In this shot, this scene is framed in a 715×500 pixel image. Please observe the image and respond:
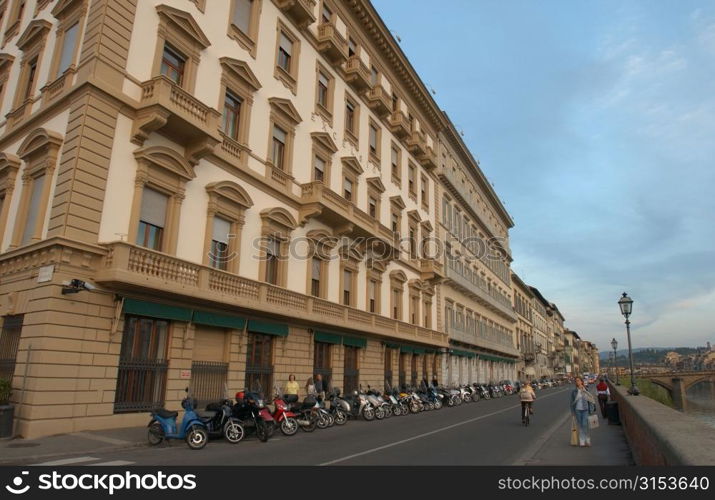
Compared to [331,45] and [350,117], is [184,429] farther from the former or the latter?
[350,117]

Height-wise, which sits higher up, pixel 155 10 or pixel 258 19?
pixel 258 19

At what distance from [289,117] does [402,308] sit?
14.7m

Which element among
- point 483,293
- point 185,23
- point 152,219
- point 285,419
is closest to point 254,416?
point 285,419

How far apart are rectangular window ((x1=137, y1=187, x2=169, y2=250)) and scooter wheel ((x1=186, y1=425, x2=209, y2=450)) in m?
5.98

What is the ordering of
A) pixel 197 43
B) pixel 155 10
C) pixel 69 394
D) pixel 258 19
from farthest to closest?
1. pixel 258 19
2. pixel 197 43
3. pixel 155 10
4. pixel 69 394

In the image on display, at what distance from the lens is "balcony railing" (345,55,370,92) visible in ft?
88.7

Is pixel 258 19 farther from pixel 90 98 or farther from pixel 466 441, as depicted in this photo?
pixel 466 441

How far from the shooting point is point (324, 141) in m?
24.0

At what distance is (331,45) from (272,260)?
38.3 ft

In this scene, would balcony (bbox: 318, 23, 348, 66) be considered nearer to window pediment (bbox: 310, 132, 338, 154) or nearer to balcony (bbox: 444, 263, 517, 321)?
window pediment (bbox: 310, 132, 338, 154)

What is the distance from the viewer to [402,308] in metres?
31.4

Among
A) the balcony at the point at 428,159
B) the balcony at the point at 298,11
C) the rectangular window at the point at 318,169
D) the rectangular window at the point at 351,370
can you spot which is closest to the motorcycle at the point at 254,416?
the rectangular window at the point at 351,370
